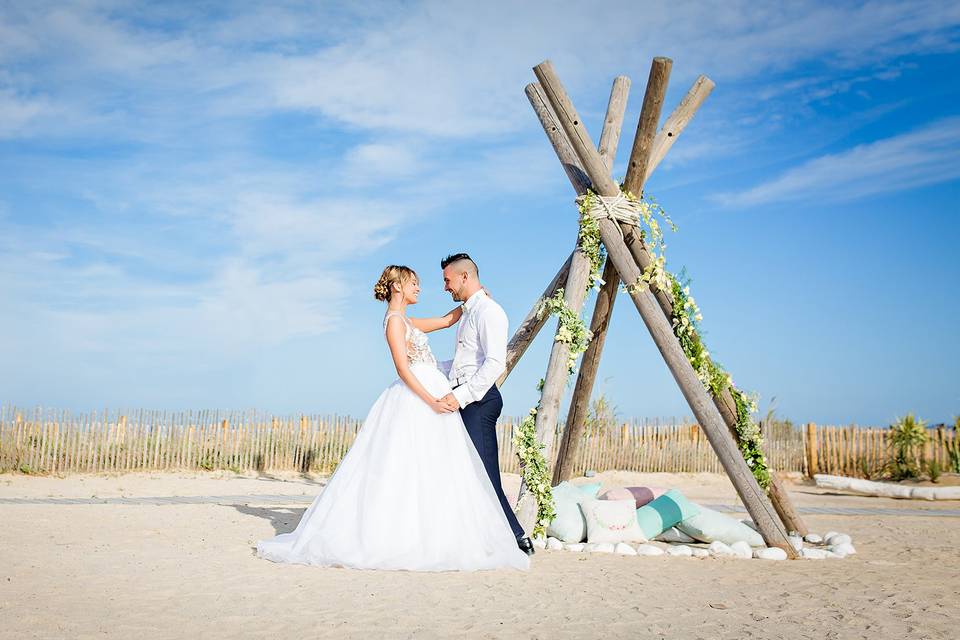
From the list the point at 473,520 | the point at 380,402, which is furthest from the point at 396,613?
the point at 380,402

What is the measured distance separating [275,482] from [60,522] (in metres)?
5.66

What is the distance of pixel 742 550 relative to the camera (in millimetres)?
6695

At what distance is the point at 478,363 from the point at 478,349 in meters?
0.11

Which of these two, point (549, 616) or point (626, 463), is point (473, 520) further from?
point (626, 463)

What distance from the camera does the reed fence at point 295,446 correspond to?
1385 cm

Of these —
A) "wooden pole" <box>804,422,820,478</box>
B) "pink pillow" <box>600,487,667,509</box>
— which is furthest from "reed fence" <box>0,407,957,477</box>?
"pink pillow" <box>600,487,667,509</box>

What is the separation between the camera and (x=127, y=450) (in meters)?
14.2

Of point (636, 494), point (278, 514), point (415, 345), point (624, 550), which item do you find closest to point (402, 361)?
point (415, 345)

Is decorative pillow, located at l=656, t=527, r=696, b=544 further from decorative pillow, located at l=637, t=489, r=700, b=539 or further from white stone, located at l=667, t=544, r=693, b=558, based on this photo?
white stone, located at l=667, t=544, r=693, b=558

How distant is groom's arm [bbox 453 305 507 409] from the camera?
5.79m

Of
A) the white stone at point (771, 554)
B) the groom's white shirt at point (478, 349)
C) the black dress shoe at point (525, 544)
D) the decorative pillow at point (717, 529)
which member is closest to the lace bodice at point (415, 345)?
the groom's white shirt at point (478, 349)

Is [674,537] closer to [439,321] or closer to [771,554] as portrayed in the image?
[771,554]

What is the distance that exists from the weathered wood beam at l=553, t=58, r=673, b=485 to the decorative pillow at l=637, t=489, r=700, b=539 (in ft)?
2.91

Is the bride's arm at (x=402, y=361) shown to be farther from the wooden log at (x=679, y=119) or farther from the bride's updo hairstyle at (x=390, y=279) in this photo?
the wooden log at (x=679, y=119)
